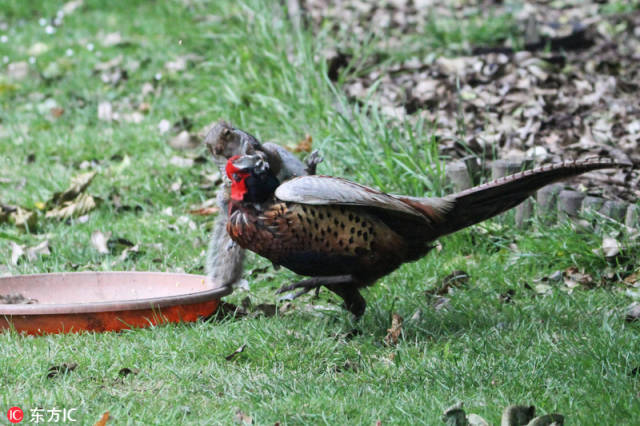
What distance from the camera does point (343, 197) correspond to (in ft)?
11.4

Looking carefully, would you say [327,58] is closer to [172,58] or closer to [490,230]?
[172,58]

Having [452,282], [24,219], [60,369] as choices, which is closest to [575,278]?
[452,282]

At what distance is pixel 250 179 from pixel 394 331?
87 cm

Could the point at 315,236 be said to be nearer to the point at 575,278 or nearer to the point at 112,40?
the point at 575,278

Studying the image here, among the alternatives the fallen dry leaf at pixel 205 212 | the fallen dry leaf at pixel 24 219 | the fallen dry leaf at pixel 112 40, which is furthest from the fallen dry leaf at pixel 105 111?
the fallen dry leaf at pixel 205 212

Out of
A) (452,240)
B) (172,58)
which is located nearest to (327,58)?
(172,58)

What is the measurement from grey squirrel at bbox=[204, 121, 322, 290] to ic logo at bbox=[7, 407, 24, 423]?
4.44 ft

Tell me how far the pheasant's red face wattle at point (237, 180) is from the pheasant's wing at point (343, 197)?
14cm

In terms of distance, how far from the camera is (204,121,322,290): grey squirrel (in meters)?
3.98

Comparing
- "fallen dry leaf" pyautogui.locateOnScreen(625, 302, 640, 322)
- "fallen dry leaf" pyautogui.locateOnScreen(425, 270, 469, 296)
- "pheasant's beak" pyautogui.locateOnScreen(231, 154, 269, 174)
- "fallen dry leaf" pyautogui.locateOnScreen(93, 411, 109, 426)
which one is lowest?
"fallen dry leaf" pyautogui.locateOnScreen(425, 270, 469, 296)

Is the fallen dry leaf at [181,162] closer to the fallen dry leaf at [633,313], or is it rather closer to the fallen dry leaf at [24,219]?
the fallen dry leaf at [24,219]

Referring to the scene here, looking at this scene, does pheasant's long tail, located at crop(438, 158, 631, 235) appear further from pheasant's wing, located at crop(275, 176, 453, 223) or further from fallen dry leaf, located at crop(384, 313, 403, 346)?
fallen dry leaf, located at crop(384, 313, 403, 346)

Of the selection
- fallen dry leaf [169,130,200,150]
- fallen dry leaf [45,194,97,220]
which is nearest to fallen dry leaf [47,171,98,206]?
fallen dry leaf [45,194,97,220]

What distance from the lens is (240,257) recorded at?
4074 millimetres
